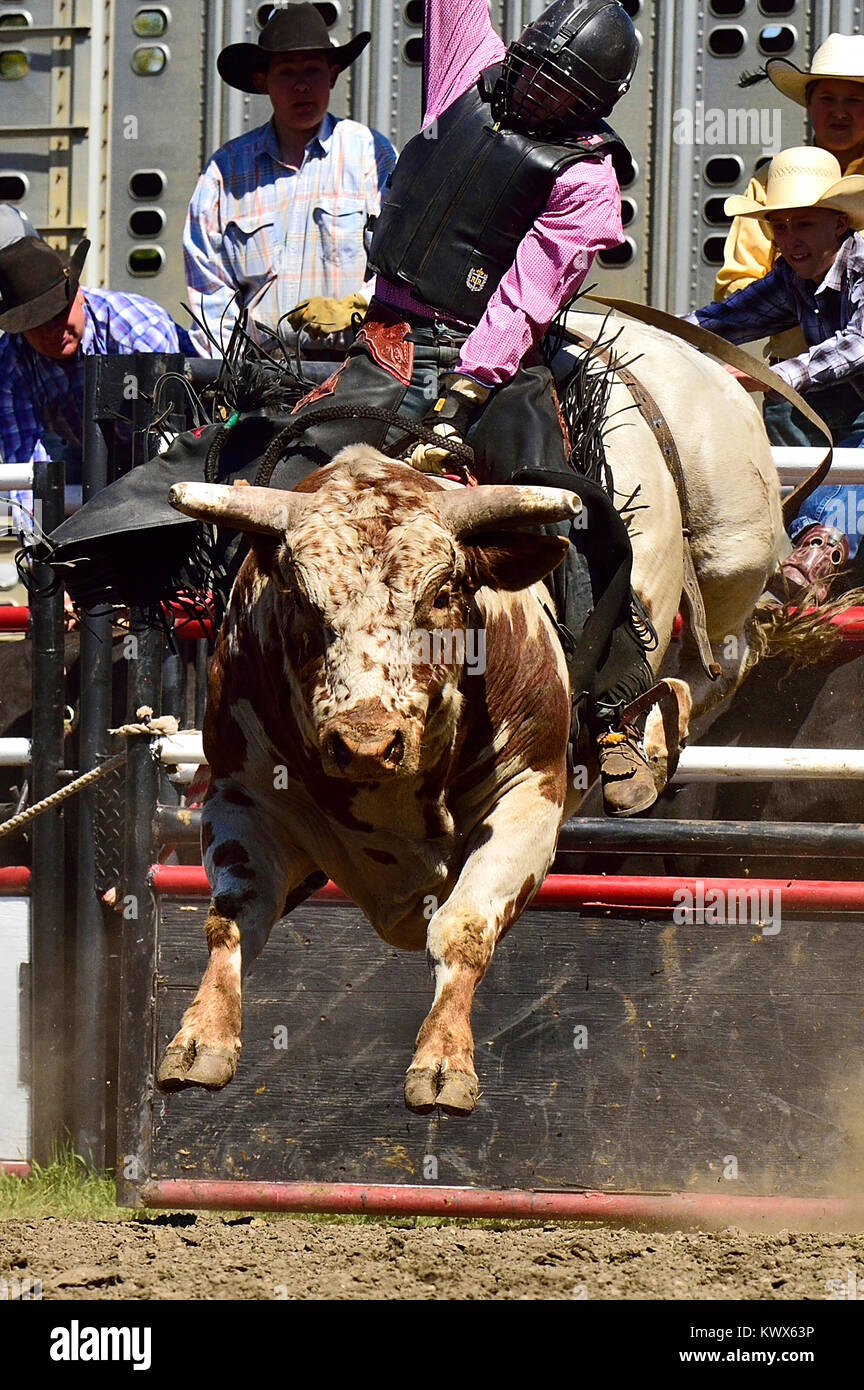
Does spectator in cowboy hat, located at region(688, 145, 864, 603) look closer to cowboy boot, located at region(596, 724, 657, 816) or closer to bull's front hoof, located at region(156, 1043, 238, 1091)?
cowboy boot, located at region(596, 724, 657, 816)

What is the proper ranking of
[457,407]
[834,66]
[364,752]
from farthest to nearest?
1. [834,66]
2. [457,407]
3. [364,752]

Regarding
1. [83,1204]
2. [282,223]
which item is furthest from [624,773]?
[282,223]

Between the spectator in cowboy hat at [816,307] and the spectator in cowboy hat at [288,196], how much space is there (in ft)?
4.55

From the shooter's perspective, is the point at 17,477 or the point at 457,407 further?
the point at 17,477

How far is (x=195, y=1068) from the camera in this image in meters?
3.44

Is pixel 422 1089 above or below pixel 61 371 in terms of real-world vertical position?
below

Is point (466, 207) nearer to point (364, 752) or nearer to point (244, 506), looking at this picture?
point (244, 506)

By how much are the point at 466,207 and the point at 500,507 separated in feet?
4.24

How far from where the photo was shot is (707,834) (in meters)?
5.70

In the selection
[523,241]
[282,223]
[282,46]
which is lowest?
[523,241]

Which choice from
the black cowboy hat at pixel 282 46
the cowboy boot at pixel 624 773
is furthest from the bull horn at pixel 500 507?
the black cowboy hat at pixel 282 46

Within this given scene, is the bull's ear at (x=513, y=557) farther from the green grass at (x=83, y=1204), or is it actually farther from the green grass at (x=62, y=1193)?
the green grass at (x=62, y=1193)
